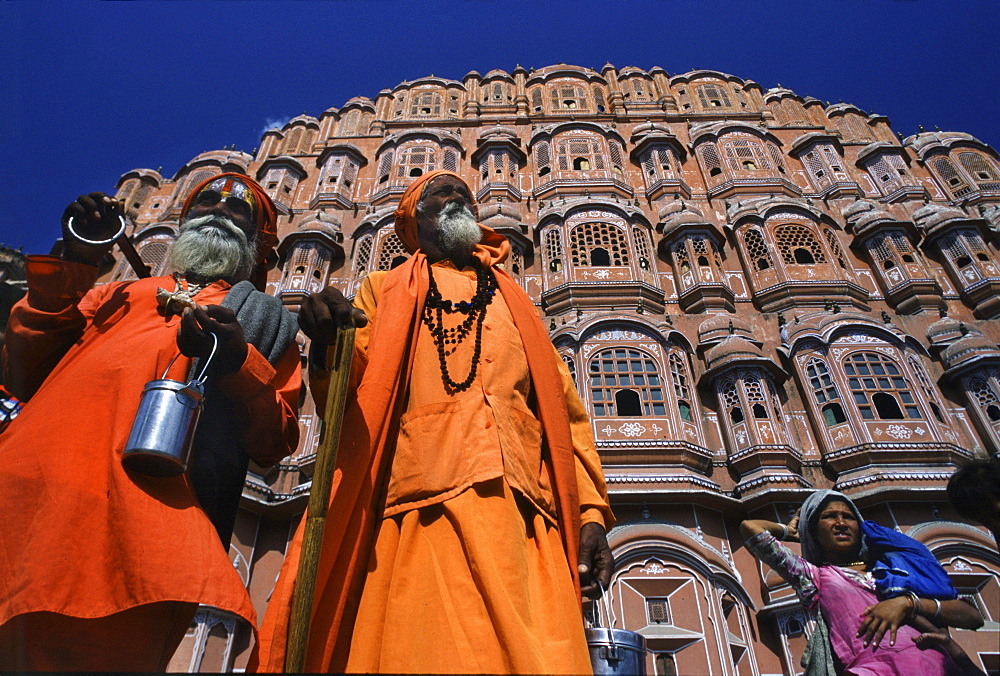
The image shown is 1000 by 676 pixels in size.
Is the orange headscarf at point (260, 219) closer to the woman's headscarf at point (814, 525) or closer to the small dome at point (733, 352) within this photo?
the woman's headscarf at point (814, 525)

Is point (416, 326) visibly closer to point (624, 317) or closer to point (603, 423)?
point (603, 423)

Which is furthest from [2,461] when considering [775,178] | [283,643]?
[775,178]

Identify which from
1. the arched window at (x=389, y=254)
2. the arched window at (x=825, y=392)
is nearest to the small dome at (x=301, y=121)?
the arched window at (x=389, y=254)

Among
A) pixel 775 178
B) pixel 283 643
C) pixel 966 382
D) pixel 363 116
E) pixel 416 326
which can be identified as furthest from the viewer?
pixel 363 116

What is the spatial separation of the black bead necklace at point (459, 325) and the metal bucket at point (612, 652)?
0.96 metres

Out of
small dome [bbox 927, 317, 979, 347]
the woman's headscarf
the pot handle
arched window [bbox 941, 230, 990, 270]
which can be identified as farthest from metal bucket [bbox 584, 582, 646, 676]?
arched window [bbox 941, 230, 990, 270]

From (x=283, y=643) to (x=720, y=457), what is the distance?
9214 mm

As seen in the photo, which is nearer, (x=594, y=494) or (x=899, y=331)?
(x=594, y=494)

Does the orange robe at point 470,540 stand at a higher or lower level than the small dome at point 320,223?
lower

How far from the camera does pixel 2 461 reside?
1.87m

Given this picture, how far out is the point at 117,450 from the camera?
1.92 m

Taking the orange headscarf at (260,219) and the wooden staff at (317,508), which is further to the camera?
the orange headscarf at (260,219)

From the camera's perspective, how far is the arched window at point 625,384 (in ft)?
33.6

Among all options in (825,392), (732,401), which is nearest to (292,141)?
(732,401)
